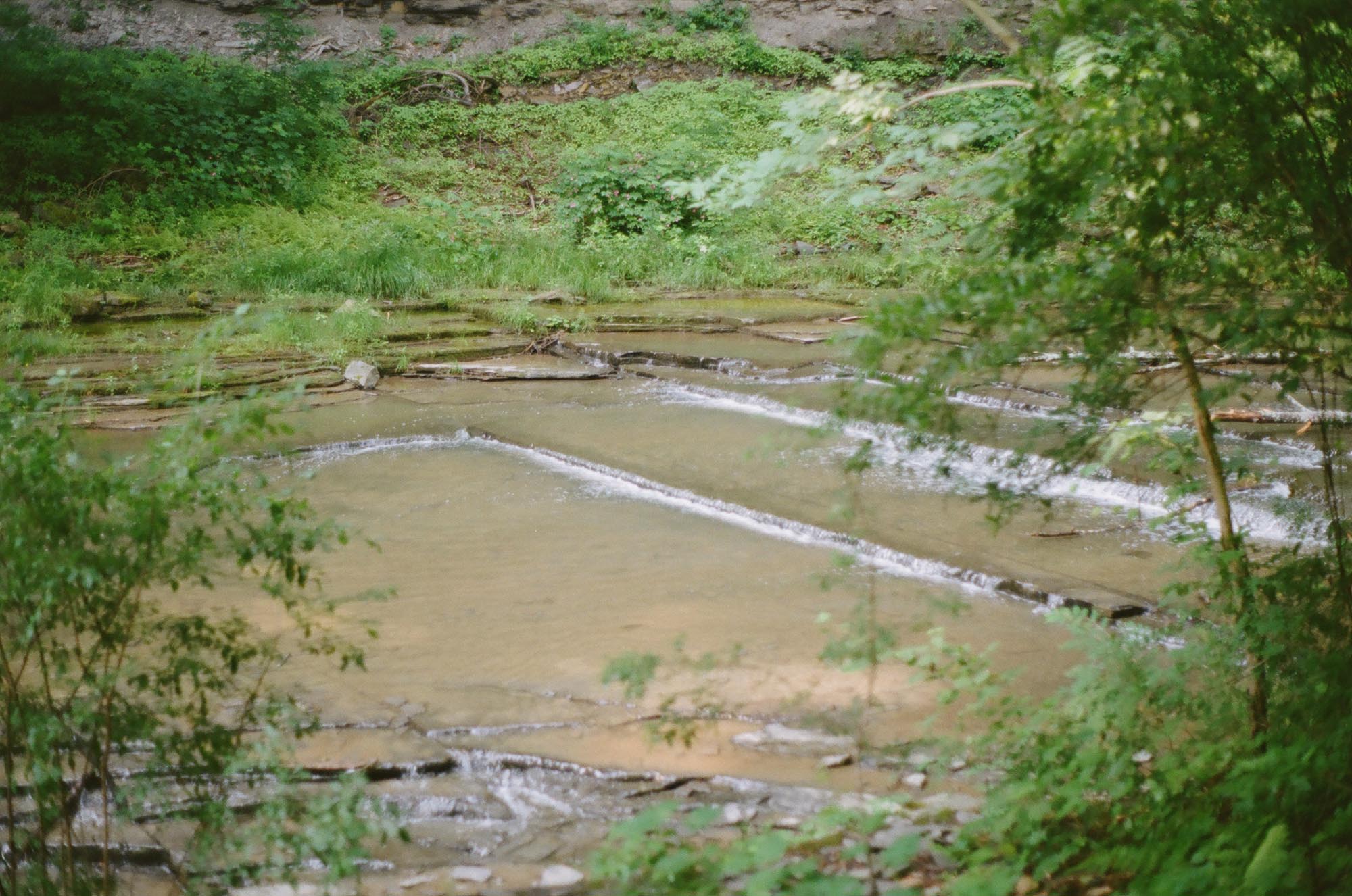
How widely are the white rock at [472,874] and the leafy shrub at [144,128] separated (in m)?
13.5

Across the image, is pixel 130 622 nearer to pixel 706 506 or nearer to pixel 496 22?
pixel 706 506

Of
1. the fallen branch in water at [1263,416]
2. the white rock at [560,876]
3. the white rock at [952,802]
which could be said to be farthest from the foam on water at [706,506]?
the fallen branch in water at [1263,416]

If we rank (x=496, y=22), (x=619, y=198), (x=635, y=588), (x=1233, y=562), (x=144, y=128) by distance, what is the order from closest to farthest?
(x=1233, y=562), (x=635, y=588), (x=619, y=198), (x=144, y=128), (x=496, y=22)

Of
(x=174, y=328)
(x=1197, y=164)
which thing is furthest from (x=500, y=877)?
(x=174, y=328)

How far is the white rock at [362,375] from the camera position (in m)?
9.10

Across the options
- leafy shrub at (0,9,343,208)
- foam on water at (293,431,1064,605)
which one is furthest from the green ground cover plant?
foam on water at (293,431,1064,605)

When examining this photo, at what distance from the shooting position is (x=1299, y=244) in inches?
104

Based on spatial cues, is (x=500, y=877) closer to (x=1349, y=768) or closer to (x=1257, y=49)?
(x=1349, y=768)

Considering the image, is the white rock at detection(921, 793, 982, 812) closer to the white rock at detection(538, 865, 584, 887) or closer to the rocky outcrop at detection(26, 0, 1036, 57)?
the white rock at detection(538, 865, 584, 887)

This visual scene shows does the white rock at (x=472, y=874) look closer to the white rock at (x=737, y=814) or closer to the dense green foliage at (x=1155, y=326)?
the dense green foliage at (x=1155, y=326)

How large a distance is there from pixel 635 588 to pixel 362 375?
4.92 metres

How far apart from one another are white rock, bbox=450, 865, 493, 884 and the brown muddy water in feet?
0.10

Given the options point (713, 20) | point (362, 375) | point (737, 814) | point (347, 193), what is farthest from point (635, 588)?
point (713, 20)

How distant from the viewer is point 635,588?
4996 millimetres
